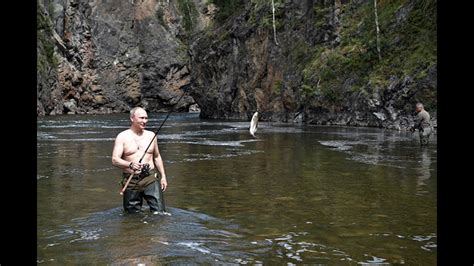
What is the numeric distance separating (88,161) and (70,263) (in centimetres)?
1167

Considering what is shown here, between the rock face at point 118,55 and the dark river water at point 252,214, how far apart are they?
66.3 meters

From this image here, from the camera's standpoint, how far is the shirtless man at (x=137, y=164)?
8297mm

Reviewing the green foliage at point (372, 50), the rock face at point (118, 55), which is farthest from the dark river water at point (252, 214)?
the rock face at point (118, 55)

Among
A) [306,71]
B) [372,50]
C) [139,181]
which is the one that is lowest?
[139,181]

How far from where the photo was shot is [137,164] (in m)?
8.17

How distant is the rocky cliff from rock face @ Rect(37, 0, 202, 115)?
178mm

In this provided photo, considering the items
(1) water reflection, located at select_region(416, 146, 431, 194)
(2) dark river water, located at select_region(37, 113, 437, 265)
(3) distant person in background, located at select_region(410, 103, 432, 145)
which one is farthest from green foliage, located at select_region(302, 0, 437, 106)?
(2) dark river water, located at select_region(37, 113, 437, 265)

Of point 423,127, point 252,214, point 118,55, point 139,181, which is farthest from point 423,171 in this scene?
point 118,55

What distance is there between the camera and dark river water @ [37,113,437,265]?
640 cm

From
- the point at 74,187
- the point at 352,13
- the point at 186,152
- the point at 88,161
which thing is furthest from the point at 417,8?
the point at 74,187

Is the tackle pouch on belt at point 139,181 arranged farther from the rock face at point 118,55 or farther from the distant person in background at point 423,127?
the rock face at point 118,55

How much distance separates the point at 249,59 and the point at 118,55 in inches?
1744

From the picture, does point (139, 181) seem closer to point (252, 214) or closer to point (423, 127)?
point (252, 214)

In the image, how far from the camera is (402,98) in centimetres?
3234
